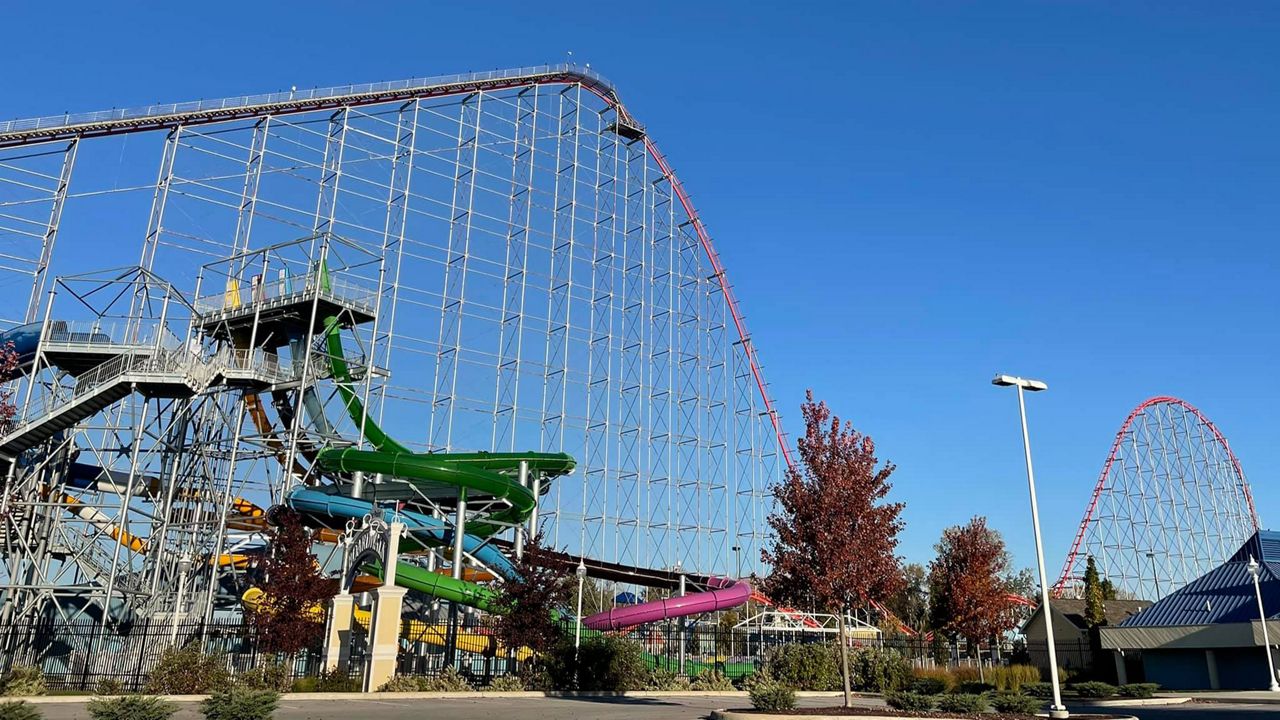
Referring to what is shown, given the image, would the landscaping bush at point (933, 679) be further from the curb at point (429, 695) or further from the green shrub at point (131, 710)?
the green shrub at point (131, 710)

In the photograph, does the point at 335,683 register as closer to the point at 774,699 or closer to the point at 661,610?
the point at 774,699

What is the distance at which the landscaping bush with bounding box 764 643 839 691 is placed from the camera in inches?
956

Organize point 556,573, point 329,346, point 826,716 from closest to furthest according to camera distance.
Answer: point 826,716 → point 556,573 → point 329,346

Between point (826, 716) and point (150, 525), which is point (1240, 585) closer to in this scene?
point (826, 716)

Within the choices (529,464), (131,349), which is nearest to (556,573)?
(529,464)

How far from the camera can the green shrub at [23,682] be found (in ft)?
61.0

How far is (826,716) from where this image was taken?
48.6 feet

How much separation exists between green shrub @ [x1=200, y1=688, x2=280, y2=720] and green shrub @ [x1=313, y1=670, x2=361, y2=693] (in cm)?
902

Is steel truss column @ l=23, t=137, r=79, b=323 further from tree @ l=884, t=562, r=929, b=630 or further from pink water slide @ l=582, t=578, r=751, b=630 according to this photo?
tree @ l=884, t=562, r=929, b=630

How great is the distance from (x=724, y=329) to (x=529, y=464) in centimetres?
1617

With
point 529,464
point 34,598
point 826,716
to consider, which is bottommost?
point 826,716

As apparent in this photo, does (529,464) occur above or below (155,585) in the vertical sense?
above

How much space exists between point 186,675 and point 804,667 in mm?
14503

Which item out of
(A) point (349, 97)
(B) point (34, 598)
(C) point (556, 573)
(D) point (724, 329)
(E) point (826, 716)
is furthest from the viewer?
(D) point (724, 329)
